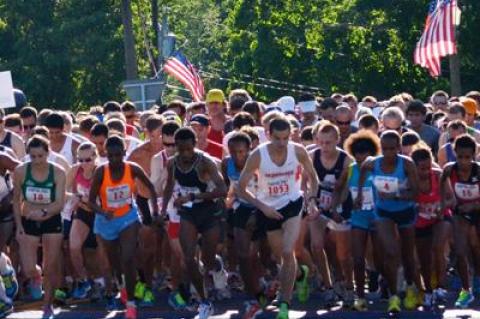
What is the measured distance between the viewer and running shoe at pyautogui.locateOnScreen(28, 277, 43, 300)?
17495mm

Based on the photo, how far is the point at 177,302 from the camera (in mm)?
16594

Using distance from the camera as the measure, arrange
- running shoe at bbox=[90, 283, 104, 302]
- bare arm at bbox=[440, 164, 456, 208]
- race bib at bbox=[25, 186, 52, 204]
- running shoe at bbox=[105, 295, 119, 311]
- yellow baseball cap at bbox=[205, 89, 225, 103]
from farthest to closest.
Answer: yellow baseball cap at bbox=[205, 89, 225, 103] → running shoe at bbox=[90, 283, 104, 302] → running shoe at bbox=[105, 295, 119, 311] → race bib at bbox=[25, 186, 52, 204] → bare arm at bbox=[440, 164, 456, 208]

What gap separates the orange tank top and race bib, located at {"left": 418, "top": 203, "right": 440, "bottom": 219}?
2954 millimetres

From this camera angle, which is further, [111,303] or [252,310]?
[111,303]

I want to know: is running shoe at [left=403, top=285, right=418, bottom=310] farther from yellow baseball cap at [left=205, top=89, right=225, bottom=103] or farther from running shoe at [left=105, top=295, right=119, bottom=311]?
yellow baseball cap at [left=205, top=89, right=225, bottom=103]

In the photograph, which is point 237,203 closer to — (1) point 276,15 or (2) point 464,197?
(2) point 464,197

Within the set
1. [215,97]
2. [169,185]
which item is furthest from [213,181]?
[215,97]

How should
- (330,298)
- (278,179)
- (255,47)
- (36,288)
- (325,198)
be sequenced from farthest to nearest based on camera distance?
(255,47), (36,288), (330,298), (325,198), (278,179)

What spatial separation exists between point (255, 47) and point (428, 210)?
39900mm

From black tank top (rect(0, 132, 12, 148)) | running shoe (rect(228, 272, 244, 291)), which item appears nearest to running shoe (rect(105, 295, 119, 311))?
running shoe (rect(228, 272, 244, 291))

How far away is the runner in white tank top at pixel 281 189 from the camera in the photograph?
15289 mm

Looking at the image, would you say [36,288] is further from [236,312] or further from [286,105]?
[286,105]

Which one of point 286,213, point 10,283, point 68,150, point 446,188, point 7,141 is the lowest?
point 10,283

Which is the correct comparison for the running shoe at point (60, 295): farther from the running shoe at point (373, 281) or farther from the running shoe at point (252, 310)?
the running shoe at point (373, 281)
